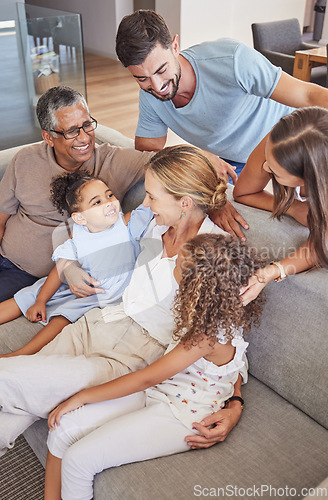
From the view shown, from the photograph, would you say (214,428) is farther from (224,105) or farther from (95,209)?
(224,105)

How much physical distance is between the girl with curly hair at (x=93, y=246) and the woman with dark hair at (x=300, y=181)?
44 centimetres

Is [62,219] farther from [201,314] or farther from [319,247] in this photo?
[319,247]

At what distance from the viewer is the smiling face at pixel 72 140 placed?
1.63 m

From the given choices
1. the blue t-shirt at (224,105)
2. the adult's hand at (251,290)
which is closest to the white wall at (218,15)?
the blue t-shirt at (224,105)

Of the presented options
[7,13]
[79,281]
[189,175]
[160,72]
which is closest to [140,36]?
[160,72]

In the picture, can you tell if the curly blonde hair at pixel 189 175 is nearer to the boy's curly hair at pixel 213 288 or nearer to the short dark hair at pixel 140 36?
the boy's curly hair at pixel 213 288

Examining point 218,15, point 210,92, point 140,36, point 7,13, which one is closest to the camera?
point 140,36

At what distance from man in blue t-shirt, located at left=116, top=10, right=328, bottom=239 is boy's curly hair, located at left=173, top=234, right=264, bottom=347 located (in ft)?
0.68

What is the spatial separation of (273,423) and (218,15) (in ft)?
17.7

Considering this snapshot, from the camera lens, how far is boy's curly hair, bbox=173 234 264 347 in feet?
3.69

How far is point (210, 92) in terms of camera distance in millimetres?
1713

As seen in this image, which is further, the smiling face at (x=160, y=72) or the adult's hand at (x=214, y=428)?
the smiling face at (x=160, y=72)

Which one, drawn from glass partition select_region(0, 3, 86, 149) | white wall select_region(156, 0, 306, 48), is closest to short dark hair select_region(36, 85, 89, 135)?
glass partition select_region(0, 3, 86, 149)

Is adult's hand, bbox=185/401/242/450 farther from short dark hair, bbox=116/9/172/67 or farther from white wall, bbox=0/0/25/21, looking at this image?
white wall, bbox=0/0/25/21
